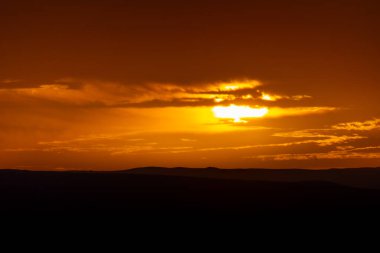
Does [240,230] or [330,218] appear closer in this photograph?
[240,230]

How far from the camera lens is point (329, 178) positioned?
92.2 meters

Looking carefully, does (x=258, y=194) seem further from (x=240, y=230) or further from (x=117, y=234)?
(x=117, y=234)

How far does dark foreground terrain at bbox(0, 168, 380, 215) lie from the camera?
34.0 meters

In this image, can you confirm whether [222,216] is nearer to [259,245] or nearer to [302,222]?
[302,222]

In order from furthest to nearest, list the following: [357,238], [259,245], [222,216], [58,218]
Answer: [222,216] → [58,218] → [357,238] → [259,245]

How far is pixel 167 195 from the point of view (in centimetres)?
3922

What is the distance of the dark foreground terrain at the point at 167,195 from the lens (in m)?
34.0

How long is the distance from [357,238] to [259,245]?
4.65 m

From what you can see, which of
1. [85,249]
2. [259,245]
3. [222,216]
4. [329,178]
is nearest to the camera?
[85,249]

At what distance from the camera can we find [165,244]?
980 inches

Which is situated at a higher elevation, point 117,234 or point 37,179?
point 37,179

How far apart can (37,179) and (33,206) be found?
12.7 m

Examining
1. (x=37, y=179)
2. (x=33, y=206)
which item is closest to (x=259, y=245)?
(x=33, y=206)

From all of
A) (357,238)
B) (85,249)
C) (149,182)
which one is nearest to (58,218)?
(85,249)
